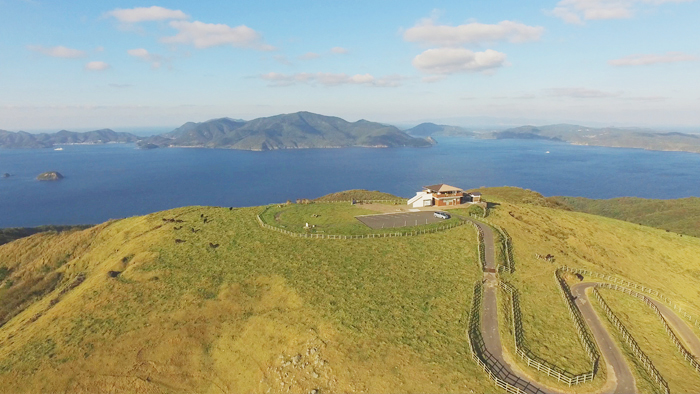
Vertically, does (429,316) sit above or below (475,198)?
below

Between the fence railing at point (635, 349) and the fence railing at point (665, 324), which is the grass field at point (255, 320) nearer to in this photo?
the fence railing at point (635, 349)

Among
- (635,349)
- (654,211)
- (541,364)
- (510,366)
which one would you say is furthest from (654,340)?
(654,211)

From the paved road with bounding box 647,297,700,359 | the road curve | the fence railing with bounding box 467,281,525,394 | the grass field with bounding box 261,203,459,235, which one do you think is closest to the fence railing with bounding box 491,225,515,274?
the road curve

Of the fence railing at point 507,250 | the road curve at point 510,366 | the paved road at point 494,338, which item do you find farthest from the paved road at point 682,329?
the paved road at point 494,338

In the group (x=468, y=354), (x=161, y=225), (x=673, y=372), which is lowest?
(x=673, y=372)

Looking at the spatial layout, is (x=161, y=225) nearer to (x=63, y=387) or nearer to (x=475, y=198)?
(x=63, y=387)

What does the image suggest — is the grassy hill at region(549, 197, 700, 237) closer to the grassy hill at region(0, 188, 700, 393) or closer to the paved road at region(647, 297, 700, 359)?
the grassy hill at region(0, 188, 700, 393)

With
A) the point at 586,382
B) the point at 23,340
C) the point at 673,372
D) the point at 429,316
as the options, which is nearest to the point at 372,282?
the point at 429,316
